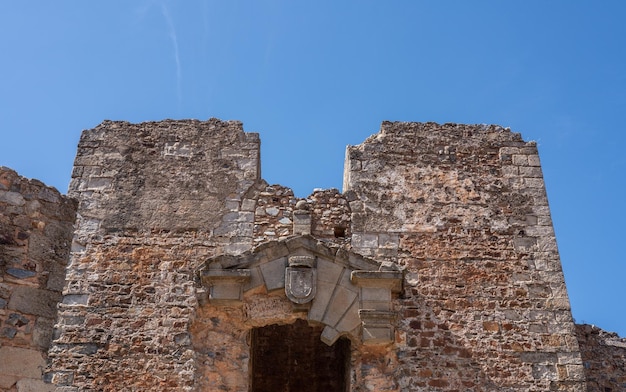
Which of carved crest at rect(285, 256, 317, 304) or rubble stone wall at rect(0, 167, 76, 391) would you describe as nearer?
rubble stone wall at rect(0, 167, 76, 391)

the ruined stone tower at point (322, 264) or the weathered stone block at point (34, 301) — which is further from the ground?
the ruined stone tower at point (322, 264)

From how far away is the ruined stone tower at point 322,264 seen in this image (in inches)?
287

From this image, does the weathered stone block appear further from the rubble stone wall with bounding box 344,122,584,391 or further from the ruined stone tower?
the rubble stone wall with bounding box 344,122,584,391

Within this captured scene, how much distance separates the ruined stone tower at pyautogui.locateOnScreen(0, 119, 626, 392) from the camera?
7301mm

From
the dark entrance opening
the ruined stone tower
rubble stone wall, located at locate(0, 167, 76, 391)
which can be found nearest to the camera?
rubble stone wall, located at locate(0, 167, 76, 391)

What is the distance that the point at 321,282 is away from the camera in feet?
24.6

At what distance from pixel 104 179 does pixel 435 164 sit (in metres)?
3.95

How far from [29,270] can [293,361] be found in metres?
5.11

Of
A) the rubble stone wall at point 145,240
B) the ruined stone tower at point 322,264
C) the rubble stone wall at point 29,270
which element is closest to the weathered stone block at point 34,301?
the rubble stone wall at point 29,270

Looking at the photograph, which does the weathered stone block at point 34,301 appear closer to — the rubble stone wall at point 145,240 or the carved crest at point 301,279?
the rubble stone wall at point 145,240

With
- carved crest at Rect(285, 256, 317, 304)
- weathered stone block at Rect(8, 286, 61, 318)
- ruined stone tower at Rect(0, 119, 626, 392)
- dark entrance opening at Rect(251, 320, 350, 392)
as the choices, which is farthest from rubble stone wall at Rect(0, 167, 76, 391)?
dark entrance opening at Rect(251, 320, 350, 392)

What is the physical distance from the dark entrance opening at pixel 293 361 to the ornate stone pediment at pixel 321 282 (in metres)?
2.21

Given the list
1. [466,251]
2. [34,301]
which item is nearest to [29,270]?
[34,301]

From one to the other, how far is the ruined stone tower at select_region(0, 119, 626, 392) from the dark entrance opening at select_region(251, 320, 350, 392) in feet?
2.70
